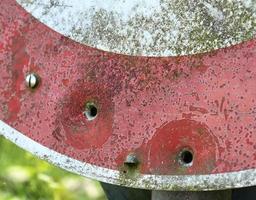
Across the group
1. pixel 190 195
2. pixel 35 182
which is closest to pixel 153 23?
pixel 190 195

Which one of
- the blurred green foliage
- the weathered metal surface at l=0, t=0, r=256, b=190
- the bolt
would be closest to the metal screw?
the weathered metal surface at l=0, t=0, r=256, b=190

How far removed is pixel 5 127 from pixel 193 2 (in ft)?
1.17

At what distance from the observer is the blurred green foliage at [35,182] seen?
291cm

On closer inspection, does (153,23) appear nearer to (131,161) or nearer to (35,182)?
(131,161)

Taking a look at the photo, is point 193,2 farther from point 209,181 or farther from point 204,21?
point 209,181

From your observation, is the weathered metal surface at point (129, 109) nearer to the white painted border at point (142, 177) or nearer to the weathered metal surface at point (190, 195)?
the white painted border at point (142, 177)

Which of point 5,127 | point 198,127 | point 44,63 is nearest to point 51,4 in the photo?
point 44,63

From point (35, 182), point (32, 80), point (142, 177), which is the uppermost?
point (35, 182)

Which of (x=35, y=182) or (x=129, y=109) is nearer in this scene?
(x=129, y=109)

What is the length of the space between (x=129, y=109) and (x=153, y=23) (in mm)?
128

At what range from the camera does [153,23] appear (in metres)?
1.46

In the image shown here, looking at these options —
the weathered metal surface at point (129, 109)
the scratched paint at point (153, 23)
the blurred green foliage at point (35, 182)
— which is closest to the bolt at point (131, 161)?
the weathered metal surface at point (129, 109)

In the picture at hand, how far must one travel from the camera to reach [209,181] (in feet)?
4.55

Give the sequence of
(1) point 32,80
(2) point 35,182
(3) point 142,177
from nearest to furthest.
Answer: (3) point 142,177 < (1) point 32,80 < (2) point 35,182
